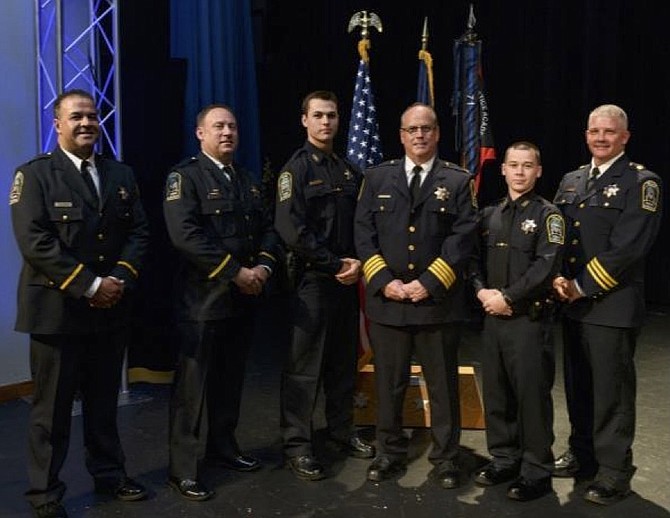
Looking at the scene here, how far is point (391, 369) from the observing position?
3.34 metres

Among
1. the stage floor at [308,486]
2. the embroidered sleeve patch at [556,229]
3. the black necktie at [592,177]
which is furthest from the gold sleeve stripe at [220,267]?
the black necktie at [592,177]

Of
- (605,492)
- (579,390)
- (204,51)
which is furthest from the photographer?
(204,51)

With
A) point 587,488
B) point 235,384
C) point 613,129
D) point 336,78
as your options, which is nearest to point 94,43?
point 235,384

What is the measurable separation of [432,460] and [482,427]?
2.61ft

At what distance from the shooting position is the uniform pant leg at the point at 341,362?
3.55 m

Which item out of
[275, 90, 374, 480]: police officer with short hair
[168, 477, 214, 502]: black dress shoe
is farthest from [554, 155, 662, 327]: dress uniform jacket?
[168, 477, 214, 502]: black dress shoe

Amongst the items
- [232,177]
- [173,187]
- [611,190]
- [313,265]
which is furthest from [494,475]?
[173,187]

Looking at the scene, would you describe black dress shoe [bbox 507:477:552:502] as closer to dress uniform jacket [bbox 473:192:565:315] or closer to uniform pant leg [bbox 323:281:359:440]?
dress uniform jacket [bbox 473:192:565:315]

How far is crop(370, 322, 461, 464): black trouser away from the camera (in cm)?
329

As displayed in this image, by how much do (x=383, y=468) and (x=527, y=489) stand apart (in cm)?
60

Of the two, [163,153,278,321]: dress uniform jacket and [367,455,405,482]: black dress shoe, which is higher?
[163,153,278,321]: dress uniform jacket

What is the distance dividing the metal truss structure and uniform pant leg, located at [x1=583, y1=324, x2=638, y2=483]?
2786mm

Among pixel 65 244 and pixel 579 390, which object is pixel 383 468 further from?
pixel 65 244

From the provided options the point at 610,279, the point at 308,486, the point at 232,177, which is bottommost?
the point at 308,486
